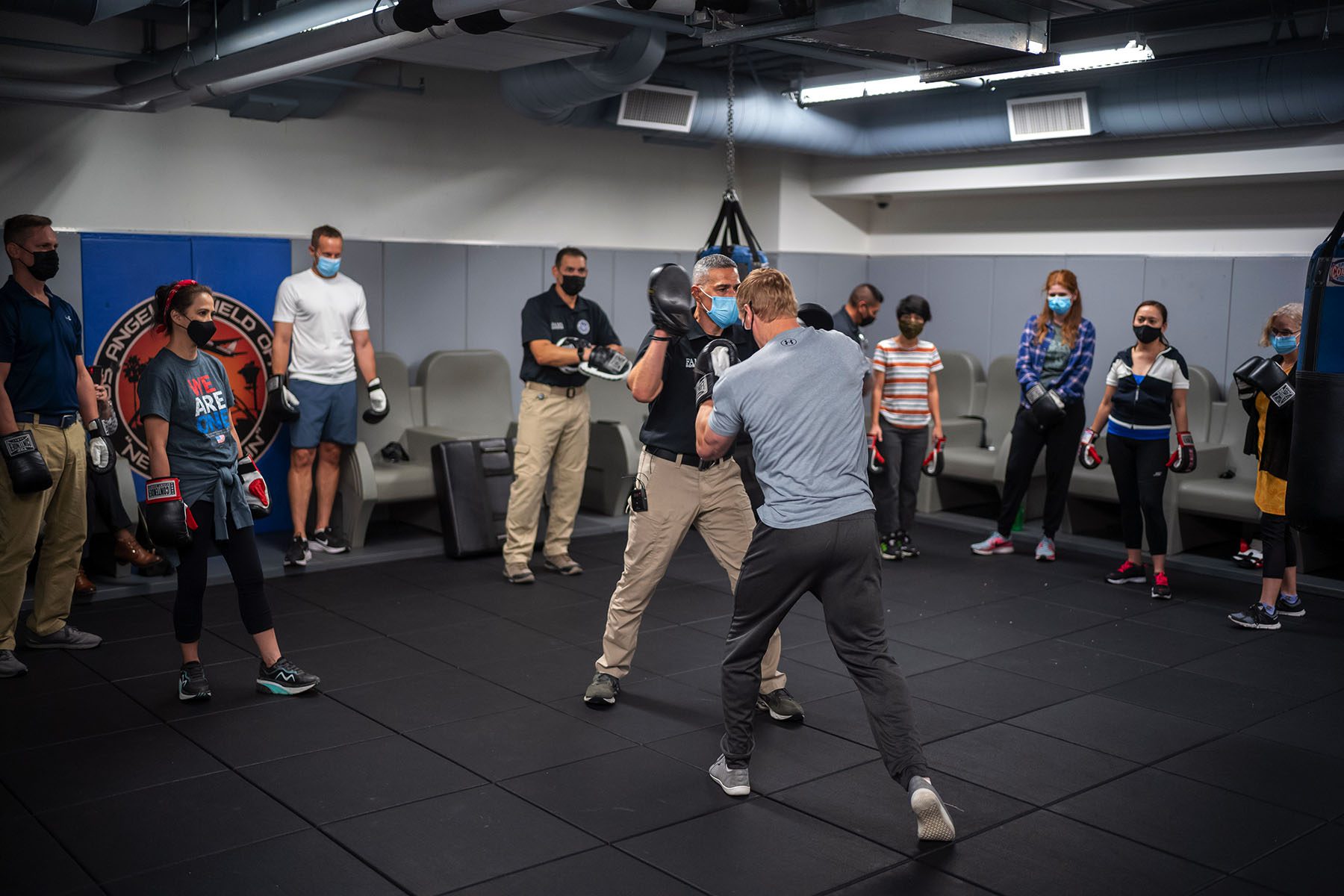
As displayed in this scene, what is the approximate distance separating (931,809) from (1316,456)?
4.83ft

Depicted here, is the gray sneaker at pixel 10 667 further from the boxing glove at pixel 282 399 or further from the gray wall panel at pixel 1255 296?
the gray wall panel at pixel 1255 296

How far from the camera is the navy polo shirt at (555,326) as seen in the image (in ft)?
21.3

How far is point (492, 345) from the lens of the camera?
27.7 feet

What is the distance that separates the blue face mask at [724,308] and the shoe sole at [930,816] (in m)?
1.74

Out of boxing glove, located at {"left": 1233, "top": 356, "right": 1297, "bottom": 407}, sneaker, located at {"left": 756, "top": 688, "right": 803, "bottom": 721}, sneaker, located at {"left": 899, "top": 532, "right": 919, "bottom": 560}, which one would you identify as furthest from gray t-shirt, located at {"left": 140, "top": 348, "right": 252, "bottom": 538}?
boxing glove, located at {"left": 1233, "top": 356, "right": 1297, "bottom": 407}

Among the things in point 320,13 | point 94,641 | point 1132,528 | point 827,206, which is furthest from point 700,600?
point 827,206

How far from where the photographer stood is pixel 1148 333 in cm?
641

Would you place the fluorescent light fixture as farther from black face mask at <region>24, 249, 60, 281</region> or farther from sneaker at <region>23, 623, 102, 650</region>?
sneaker at <region>23, 623, 102, 650</region>

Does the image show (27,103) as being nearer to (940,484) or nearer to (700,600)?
(700,600)

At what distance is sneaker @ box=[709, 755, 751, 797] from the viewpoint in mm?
3727

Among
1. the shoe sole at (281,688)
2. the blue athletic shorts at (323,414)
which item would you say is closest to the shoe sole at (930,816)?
the shoe sole at (281,688)

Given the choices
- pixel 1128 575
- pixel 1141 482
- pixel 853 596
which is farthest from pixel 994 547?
pixel 853 596

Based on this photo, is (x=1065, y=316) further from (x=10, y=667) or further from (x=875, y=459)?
(x=10, y=667)

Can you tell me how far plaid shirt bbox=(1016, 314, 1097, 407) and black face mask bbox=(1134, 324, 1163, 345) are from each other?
431 millimetres
